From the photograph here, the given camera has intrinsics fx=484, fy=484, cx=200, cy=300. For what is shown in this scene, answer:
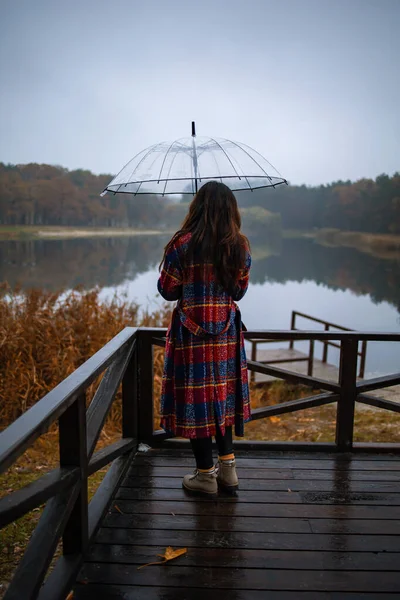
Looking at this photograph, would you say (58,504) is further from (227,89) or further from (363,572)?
(227,89)

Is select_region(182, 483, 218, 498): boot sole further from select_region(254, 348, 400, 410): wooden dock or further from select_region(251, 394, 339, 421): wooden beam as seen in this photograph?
select_region(254, 348, 400, 410): wooden dock

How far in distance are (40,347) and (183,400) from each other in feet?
15.1

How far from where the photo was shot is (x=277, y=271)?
34906 millimetres

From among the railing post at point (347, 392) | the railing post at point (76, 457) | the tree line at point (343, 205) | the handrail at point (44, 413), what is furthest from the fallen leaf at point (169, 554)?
the tree line at point (343, 205)

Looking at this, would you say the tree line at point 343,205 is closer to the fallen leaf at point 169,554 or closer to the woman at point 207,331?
the woman at point 207,331

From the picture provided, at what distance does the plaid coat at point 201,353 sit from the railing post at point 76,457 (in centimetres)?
53

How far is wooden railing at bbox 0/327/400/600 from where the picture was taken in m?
1.32

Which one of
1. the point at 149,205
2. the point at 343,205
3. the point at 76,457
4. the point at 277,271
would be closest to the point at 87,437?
the point at 76,457

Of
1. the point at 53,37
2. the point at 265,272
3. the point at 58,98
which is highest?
the point at 53,37

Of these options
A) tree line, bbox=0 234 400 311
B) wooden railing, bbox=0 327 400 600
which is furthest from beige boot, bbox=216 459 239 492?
tree line, bbox=0 234 400 311

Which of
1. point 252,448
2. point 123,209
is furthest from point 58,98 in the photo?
point 252,448

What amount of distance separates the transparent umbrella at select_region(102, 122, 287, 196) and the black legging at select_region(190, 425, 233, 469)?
3.97ft

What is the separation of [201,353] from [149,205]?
1431 centimetres

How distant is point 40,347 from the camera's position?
6.34 metres
